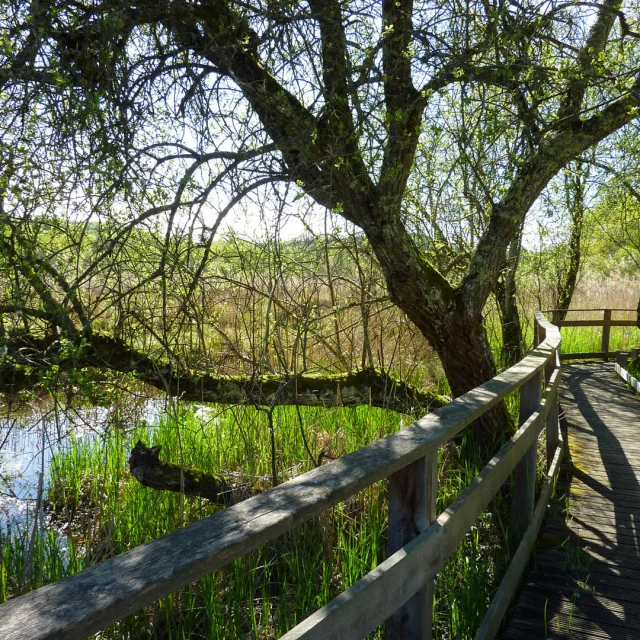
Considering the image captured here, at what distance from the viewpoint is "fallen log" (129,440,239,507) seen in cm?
412

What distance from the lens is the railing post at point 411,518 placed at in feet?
6.68

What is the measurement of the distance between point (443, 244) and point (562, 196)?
3.63 metres

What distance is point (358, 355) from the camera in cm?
766

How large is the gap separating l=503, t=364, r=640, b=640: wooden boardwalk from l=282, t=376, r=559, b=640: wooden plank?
751 millimetres

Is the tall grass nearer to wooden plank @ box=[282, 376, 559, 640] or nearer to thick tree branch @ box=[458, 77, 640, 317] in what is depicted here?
wooden plank @ box=[282, 376, 559, 640]

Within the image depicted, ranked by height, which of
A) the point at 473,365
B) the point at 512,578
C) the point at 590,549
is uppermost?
the point at 473,365

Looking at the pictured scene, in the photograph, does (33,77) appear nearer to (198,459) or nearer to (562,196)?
(198,459)

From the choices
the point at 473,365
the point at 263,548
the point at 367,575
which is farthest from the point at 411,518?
the point at 473,365

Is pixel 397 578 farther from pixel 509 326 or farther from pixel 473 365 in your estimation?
pixel 509 326

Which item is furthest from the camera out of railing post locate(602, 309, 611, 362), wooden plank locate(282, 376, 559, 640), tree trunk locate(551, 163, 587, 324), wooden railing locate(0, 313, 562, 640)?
railing post locate(602, 309, 611, 362)

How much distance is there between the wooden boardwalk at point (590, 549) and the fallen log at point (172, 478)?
2040mm

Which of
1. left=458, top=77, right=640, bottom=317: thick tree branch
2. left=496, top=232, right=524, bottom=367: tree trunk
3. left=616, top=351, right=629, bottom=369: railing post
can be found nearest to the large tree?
left=458, top=77, right=640, bottom=317: thick tree branch

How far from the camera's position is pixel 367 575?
64.5 inches

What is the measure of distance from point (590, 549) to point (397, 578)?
2.58 m
